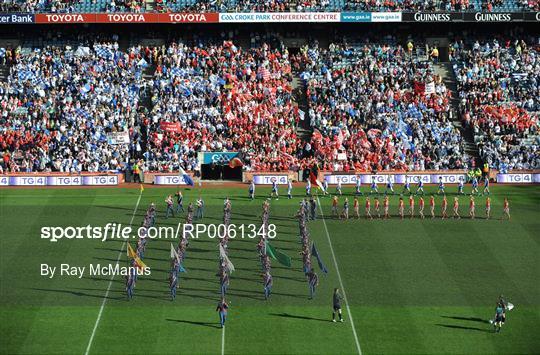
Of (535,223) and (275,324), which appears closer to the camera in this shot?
(275,324)

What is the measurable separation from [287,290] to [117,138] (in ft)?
91.0

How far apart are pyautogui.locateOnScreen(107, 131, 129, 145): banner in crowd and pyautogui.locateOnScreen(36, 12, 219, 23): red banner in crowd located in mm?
11459

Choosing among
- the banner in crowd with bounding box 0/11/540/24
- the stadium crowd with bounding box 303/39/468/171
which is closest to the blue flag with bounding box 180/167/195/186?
the stadium crowd with bounding box 303/39/468/171

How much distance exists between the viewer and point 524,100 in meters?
84.7

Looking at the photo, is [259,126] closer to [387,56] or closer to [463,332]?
[387,56]

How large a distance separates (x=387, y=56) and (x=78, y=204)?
28.4 metres

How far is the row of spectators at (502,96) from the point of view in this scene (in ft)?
263

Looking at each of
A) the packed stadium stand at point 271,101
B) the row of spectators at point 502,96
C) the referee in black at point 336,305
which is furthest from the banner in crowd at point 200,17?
the referee in black at point 336,305

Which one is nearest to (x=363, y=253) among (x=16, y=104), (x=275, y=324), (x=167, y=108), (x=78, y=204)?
(x=275, y=324)

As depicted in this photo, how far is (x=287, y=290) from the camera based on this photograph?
55.1 metres

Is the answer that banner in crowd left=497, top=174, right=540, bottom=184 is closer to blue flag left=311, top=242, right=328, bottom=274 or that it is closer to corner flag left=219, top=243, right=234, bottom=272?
blue flag left=311, top=242, right=328, bottom=274

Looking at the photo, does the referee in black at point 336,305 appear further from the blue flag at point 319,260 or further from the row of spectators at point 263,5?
the row of spectators at point 263,5

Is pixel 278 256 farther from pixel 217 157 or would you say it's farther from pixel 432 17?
pixel 432 17

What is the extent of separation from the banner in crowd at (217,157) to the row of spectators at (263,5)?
556 inches
